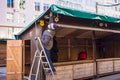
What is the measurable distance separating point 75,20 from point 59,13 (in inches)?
55.0

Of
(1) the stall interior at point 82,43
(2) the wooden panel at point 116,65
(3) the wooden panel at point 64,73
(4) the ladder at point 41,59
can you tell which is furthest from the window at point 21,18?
(4) the ladder at point 41,59

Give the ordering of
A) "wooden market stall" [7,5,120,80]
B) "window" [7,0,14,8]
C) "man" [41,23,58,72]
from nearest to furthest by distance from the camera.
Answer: "man" [41,23,58,72]
"wooden market stall" [7,5,120,80]
"window" [7,0,14,8]

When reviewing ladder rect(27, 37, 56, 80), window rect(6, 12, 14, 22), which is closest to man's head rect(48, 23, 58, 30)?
ladder rect(27, 37, 56, 80)

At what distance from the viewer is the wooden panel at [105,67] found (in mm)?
11790

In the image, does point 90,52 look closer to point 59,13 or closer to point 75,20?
point 75,20

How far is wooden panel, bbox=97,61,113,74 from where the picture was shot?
38.7 feet

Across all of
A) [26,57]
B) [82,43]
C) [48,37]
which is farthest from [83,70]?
[82,43]

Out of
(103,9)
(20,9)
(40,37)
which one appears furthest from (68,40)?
(103,9)

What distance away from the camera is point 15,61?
34.3 feet

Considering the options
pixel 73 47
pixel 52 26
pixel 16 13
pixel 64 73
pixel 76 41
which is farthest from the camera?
pixel 16 13

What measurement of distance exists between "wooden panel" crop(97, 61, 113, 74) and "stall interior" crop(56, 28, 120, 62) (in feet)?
4.23

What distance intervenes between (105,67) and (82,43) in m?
2.22

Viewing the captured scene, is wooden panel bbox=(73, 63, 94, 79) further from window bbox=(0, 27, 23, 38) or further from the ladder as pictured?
window bbox=(0, 27, 23, 38)

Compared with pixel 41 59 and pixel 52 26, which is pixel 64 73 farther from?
pixel 52 26
